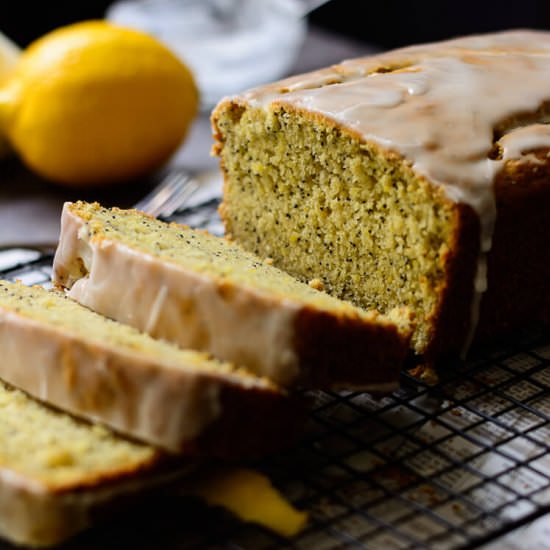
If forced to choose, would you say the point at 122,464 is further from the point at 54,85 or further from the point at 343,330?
the point at 54,85

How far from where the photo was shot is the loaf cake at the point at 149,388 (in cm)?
197

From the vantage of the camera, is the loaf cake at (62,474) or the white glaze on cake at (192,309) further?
the white glaze on cake at (192,309)

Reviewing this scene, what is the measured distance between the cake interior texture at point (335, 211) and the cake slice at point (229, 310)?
0.57 feet

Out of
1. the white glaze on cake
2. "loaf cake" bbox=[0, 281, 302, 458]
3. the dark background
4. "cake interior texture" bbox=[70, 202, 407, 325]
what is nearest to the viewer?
"loaf cake" bbox=[0, 281, 302, 458]

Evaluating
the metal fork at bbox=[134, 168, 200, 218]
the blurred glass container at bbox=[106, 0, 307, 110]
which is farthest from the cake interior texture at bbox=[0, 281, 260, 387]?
the blurred glass container at bbox=[106, 0, 307, 110]

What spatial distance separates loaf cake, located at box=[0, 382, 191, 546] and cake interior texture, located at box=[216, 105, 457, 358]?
90 centimetres

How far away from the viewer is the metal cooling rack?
1.99 meters

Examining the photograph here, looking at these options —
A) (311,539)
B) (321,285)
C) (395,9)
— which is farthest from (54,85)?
(395,9)

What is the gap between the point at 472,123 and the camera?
258cm

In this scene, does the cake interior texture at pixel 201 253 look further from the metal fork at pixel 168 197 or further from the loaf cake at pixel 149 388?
the metal fork at pixel 168 197

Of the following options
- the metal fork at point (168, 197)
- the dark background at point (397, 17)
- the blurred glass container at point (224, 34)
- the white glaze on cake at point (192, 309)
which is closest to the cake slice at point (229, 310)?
the white glaze on cake at point (192, 309)

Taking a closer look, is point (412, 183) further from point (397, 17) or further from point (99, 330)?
point (397, 17)

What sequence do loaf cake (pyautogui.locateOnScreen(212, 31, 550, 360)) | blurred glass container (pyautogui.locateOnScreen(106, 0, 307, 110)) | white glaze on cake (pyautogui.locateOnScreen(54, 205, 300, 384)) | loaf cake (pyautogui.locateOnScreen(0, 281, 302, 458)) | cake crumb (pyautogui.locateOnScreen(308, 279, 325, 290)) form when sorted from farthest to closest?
blurred glass container (pyautogui.locateOnScreen(106, 0, 307, 110)) → cake crumb (pyautogui.locateOnScreen(308, 279, 325, 290)) → loaf cake (pyautogui.locateOnScreen(212, 31, 550, 360)) → white glaze on cake (pyautogui.locateOnScreen(54, 205, 300, 384)) → loaf cake (pyautogui.locateOnScreen(0, 281, 302, 458))

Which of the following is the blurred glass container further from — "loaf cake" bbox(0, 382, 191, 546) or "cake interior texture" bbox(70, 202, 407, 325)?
"loaf cake" bbox(0, 382, 191, 546)
